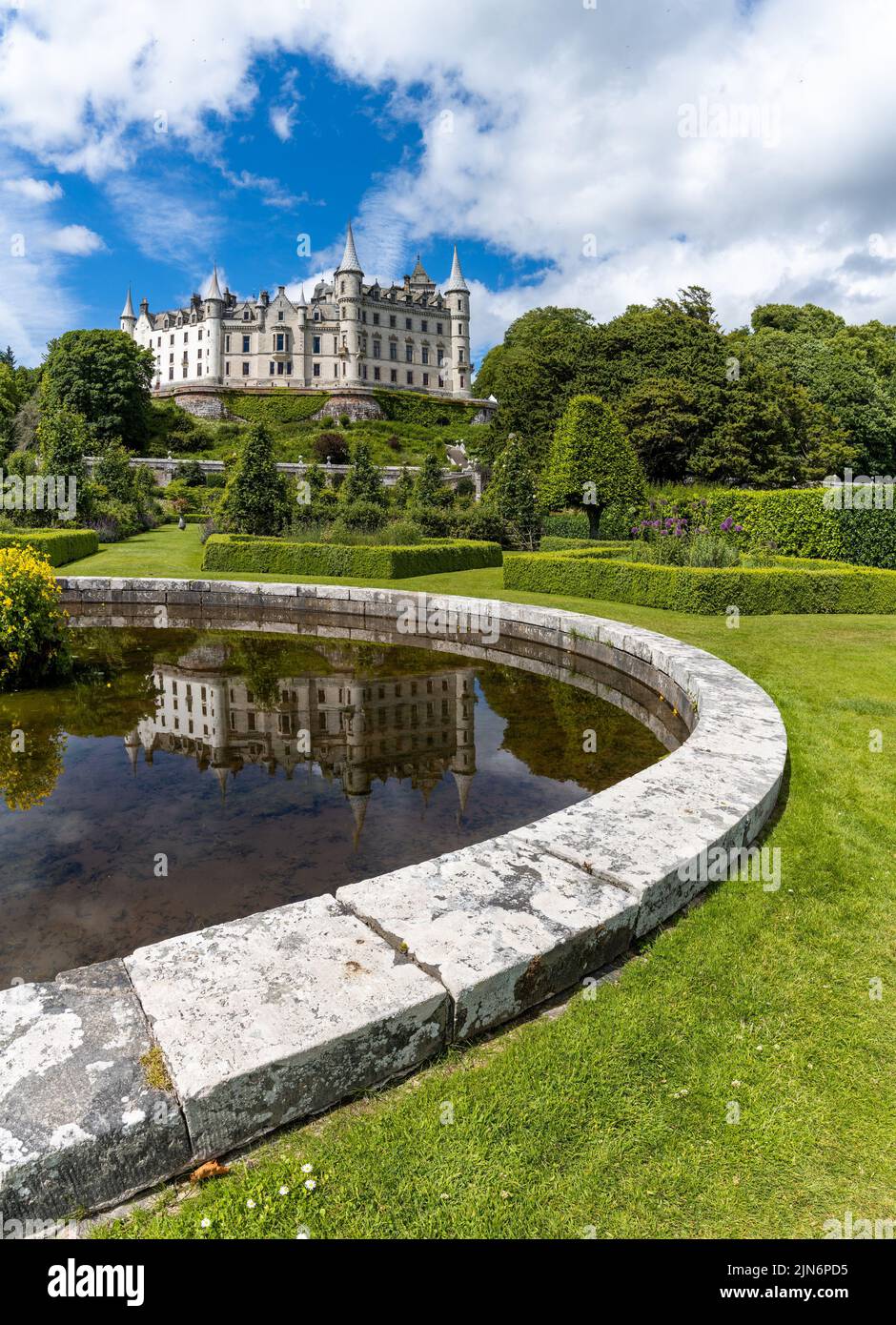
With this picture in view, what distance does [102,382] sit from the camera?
179 feet

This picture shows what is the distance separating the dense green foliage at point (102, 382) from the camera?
53.7 metres

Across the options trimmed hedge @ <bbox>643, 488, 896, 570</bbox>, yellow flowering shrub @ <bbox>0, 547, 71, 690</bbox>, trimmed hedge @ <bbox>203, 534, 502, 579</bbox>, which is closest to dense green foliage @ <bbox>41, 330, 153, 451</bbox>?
trimmed hedge @ <bbox>203, 534, 502, 579</bbox>

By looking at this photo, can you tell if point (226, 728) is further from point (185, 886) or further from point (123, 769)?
point (185, 886)

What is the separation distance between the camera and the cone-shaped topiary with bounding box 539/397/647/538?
2238 cm

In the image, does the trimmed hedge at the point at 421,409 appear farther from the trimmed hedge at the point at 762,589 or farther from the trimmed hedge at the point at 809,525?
the trimmed hedge at the point at 762,589

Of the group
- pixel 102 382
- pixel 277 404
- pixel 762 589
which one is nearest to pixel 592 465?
pixel 762 589

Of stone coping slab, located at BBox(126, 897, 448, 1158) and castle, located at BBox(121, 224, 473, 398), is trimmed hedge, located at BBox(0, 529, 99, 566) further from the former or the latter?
castle, located at BBox(121, 224, 473, 398)

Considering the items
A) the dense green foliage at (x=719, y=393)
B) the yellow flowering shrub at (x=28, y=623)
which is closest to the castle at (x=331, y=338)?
the dense green foliage at (x=719, y=393)

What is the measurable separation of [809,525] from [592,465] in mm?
7164

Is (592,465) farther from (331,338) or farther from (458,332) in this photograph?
(458,332)

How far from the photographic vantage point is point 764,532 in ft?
58.2

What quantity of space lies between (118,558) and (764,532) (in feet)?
55.0

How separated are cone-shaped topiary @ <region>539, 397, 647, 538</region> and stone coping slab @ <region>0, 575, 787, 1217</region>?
62.4ft

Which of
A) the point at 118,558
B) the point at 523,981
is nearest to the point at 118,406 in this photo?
the point at 118,558
